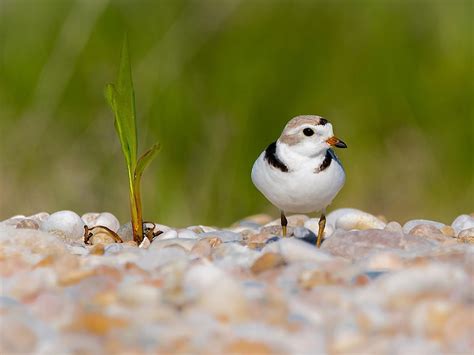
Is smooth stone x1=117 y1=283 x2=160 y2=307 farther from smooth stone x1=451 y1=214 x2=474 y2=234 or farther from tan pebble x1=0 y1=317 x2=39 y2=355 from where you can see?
smooth stone x1=451 y1=214 x2=474 y2=234

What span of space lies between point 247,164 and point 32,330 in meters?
2.85

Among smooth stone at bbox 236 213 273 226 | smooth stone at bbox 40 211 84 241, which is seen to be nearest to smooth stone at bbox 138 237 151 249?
smooth stone at bbox 40 211 84 241

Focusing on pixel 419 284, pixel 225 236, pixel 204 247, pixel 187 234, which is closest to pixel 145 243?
pixel 187 234

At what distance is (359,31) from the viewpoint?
17.0 feet

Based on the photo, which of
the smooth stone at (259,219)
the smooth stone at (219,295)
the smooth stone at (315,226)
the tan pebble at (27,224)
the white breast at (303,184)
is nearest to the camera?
the smooth stone at (219,295)

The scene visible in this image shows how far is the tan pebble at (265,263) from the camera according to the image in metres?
2.38

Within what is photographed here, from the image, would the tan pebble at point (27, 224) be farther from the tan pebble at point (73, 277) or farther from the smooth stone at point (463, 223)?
the smooth stone at point (463, 223)

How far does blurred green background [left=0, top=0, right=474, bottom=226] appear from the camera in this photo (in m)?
4.79

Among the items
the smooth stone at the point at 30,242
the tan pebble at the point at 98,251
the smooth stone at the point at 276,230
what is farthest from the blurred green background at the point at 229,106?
the smooth stone at the point at 30,242

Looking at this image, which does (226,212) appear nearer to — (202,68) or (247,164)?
(247,164)

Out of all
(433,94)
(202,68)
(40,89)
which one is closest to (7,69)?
(40,89)

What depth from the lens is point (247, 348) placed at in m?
1.88

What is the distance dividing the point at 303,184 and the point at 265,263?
27.5 inches

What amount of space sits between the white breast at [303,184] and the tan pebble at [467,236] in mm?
496
